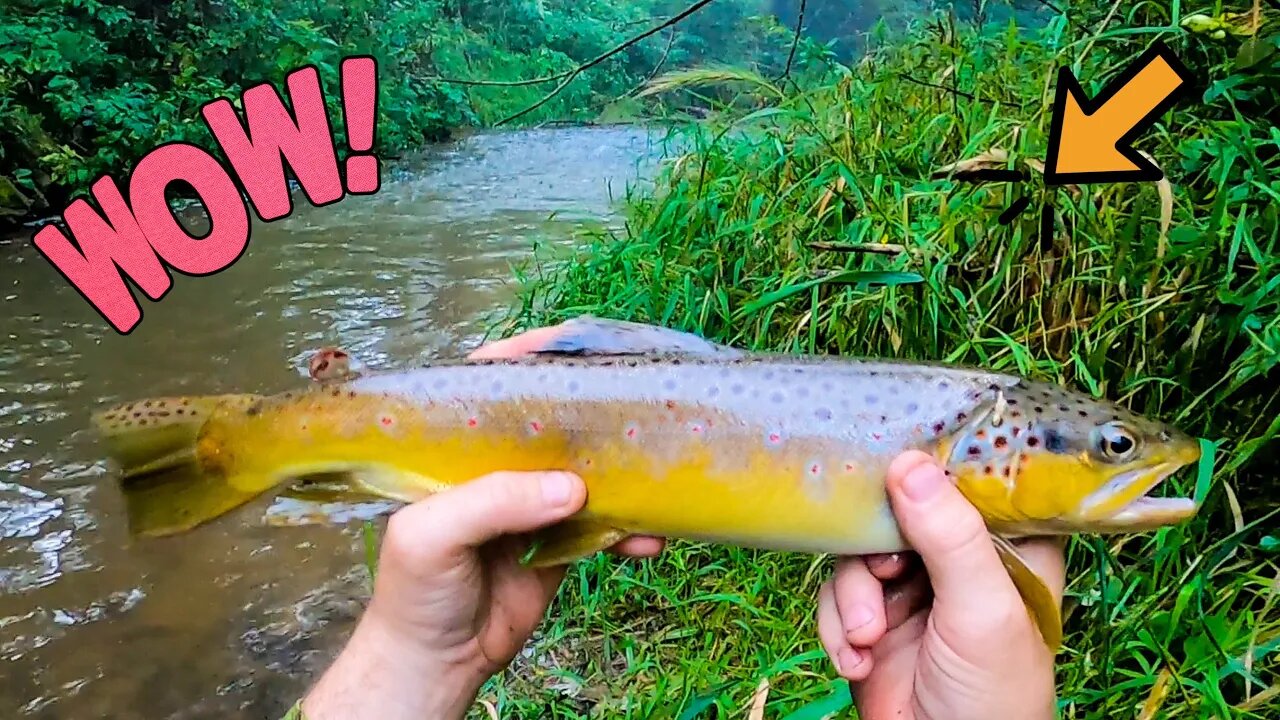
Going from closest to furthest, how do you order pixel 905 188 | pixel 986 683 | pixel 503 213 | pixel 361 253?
pixel 986 683
pixel 905 188
pixel 361 253
pixel 503 213

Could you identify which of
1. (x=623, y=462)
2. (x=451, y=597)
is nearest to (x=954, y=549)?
(x=623, y=462)

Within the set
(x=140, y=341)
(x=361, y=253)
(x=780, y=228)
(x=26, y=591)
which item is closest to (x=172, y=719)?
(x=26, y=591)

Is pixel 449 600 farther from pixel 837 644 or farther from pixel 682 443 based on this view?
pixel 837 644

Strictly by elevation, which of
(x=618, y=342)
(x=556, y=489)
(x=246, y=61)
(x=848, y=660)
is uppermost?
(x=246, y=61)

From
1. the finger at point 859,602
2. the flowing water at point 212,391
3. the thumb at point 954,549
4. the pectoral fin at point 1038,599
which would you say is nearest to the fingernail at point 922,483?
the thumb at point 954,549

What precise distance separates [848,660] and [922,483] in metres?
0.37

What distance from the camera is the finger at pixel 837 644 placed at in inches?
58.3

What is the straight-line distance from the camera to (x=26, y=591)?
10.7 ft

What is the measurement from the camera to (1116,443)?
1.36 m

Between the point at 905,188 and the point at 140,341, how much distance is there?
14.6 feet

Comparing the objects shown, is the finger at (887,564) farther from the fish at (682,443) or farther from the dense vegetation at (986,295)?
the dense vegetation at (986,295)

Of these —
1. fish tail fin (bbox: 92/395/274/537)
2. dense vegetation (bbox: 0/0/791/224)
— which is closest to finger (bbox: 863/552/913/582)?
fish tail fin (bbox: 92/395/274/537)

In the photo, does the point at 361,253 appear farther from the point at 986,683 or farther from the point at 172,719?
the point at 986,683

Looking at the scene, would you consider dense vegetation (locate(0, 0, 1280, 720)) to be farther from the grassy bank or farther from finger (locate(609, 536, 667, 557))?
finger (locate(609, 536, 667, 557))
